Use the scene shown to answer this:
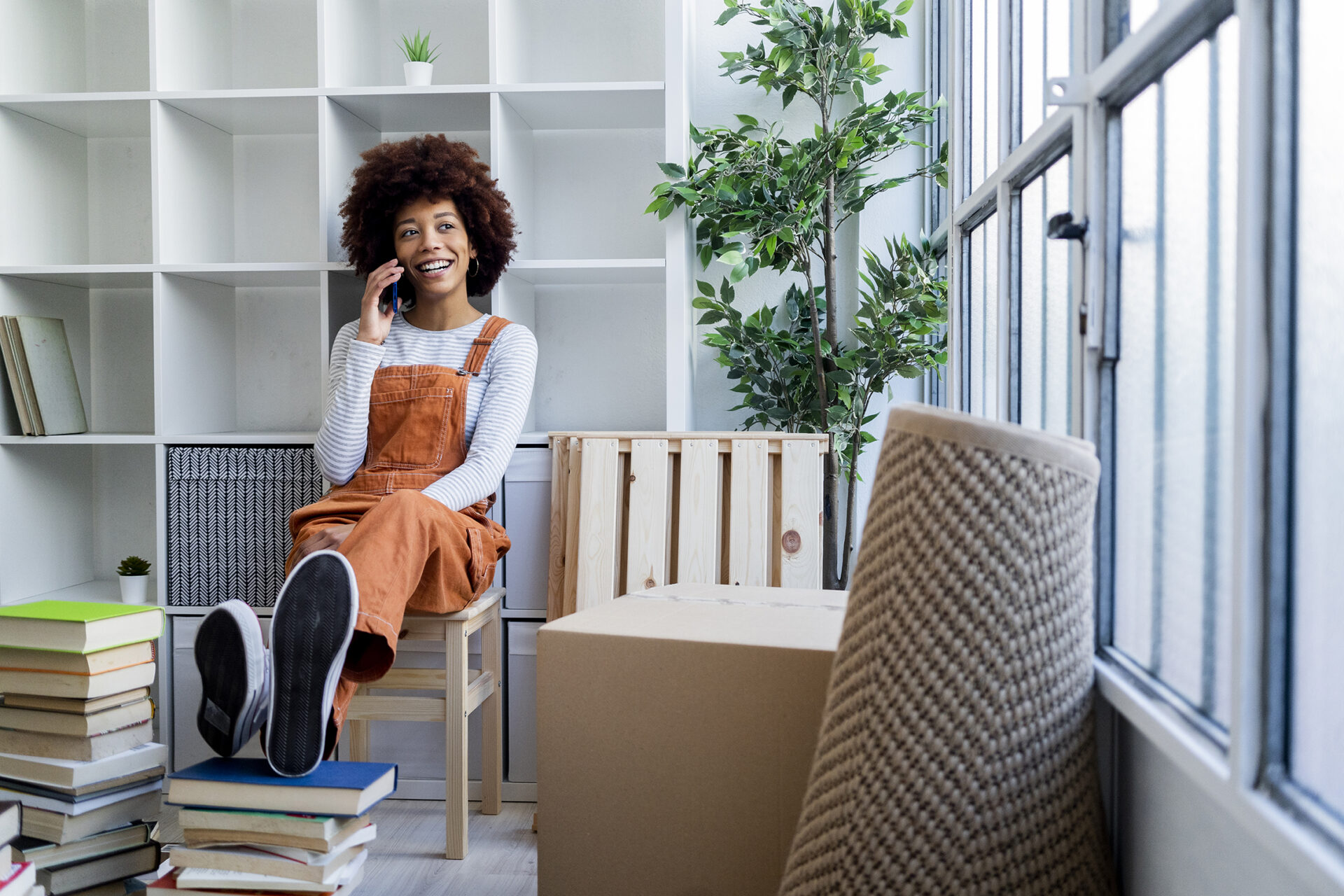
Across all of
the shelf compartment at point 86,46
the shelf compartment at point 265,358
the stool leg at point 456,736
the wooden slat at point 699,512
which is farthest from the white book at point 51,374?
the wooden slat at point 699,512

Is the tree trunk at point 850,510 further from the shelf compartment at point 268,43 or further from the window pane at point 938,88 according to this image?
the shelf compartment at point 268,43

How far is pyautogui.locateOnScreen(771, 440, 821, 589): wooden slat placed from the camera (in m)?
2.12

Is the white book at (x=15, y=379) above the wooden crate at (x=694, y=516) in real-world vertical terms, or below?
above

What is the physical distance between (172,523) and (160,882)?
3.56 ft

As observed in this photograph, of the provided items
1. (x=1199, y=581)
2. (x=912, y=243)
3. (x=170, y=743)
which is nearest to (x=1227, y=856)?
(x=1199, y=581)

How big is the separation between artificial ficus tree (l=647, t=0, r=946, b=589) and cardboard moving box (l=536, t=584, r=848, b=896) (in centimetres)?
115

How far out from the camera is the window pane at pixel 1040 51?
1241mm

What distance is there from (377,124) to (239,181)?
1.58 feet

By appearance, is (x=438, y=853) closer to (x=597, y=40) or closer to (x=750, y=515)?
(x=750, y=515)

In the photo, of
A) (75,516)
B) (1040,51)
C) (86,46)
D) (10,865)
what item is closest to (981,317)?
(1040,51)

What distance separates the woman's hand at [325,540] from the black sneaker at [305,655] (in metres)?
0.38

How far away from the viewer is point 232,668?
1449mm

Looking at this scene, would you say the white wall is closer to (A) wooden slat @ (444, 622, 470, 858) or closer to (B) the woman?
(B) the woman

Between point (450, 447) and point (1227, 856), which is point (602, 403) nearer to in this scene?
point (450, 447)
